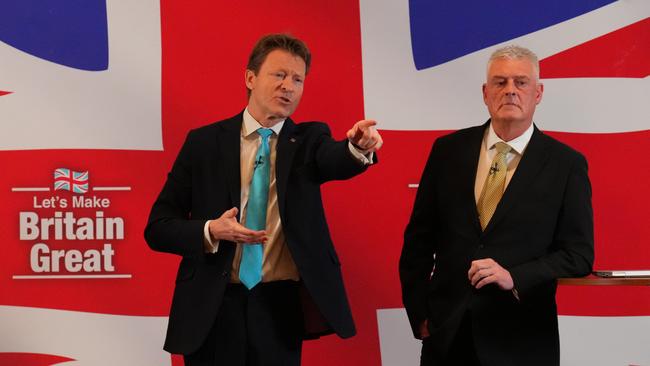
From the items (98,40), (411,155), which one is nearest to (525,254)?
(411,155)

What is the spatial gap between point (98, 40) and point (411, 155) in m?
1.37

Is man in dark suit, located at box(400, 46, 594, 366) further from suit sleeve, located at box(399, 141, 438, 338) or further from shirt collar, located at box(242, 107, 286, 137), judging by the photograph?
shirt collar, located at box(242, 107, 286, 137)

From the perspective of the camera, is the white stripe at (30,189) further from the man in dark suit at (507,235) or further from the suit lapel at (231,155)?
the man in dark suit at (507,235)

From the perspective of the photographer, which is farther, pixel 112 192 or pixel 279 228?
pixel 112 192

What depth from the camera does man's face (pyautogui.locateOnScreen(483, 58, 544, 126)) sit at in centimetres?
248

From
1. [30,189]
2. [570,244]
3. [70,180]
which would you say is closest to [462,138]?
[570,244]

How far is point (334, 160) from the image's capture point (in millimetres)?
2326

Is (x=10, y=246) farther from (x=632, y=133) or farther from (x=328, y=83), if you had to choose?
(x=632, y=133)

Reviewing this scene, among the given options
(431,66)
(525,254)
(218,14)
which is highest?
(218,14)

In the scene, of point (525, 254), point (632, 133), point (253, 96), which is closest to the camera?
point (525, 254)

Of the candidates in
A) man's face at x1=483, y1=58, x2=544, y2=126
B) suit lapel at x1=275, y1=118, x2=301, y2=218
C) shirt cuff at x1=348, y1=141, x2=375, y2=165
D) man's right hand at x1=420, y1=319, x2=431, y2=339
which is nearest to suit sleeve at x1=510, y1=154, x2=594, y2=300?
man's face at x1=483, y1=58, x2=544, y2=126

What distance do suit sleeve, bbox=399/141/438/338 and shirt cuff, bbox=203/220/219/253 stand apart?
62 centimetres

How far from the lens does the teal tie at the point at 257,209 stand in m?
2.40

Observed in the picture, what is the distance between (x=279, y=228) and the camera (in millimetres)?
2457
